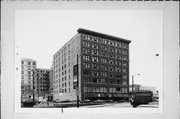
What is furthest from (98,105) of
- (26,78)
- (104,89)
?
(26,78)

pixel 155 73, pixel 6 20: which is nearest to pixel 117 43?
pixel 155 73

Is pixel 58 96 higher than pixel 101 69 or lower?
lower

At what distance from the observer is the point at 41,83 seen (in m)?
4.32

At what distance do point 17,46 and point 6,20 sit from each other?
62 centimetres

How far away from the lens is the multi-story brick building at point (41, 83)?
4.21 meters

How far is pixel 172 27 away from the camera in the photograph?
4199 mm

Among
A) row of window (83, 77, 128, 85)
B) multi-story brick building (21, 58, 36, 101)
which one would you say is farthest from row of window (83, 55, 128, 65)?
multi-story brick building (21, 58, 36, 101)

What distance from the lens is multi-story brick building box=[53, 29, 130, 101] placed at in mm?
4270

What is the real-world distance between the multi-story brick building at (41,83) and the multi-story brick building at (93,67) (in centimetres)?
16

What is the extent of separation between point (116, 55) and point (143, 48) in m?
0.61

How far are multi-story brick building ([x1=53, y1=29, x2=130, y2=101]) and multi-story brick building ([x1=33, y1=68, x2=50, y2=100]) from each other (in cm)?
16

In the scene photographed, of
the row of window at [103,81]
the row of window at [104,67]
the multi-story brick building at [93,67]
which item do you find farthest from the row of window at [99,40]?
the row of window at [103,81]

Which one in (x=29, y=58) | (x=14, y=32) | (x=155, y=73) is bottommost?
(x=155, y=73)

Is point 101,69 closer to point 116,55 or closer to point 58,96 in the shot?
point 116,55
